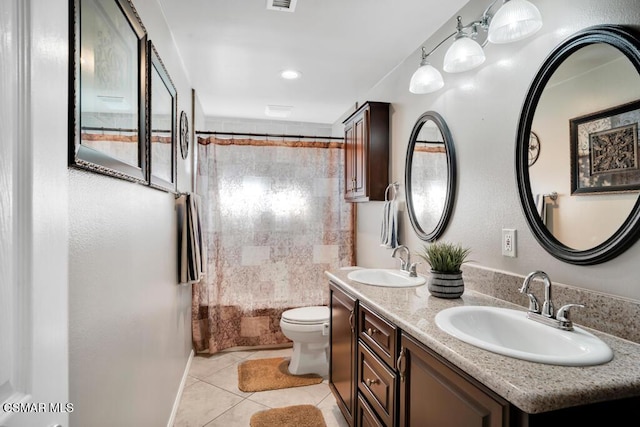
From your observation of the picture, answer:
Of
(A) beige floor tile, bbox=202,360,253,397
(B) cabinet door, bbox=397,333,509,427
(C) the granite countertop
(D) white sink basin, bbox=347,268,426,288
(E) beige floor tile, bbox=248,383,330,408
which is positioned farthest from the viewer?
(A) beige floor tile, bbox=202,360,253,397

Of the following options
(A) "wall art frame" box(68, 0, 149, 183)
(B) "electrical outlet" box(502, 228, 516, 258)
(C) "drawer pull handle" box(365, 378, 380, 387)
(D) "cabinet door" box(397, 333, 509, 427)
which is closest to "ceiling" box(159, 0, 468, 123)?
(A) "wall art frame" box(68, 0, 149, 183)

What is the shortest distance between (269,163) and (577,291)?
279 centimetres

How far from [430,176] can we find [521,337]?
1.19 metres

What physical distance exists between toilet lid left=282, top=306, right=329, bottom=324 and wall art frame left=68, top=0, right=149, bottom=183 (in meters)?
1.78

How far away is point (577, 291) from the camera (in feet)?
4.15

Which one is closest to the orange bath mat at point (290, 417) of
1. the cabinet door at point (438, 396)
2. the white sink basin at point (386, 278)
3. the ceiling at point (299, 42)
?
the white sink basin at point (386, 278)

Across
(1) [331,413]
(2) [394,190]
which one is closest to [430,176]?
(2) [394,190]

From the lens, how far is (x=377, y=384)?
1.66m

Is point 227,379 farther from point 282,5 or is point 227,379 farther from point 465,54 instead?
point 465,54

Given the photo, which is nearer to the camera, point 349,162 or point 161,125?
point 161,125

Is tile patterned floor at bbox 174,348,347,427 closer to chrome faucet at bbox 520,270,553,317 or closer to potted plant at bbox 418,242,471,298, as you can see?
potted plant at bbox 418,242,471,298

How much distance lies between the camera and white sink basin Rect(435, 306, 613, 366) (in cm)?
95

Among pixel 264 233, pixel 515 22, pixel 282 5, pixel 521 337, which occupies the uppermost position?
pixel 282 5

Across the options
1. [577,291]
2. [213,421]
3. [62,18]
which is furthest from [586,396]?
[213,421]
